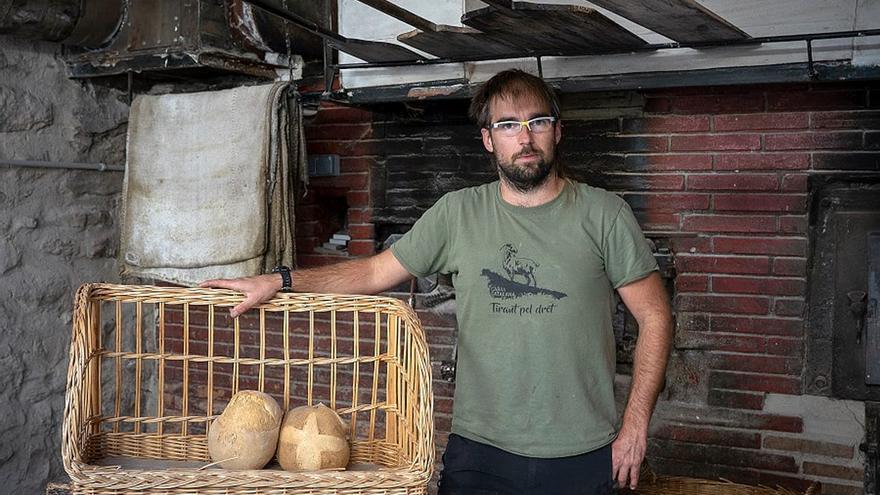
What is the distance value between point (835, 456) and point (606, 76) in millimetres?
1478

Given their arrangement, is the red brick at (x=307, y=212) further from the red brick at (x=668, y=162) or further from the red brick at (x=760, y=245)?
the red brick at (x=760, y=245)

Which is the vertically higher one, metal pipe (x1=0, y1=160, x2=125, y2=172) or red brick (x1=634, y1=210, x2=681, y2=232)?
metal pipe (x1=0, y1=160, x2=125, y2=172)

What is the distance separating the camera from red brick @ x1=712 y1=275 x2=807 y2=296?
9.52ft

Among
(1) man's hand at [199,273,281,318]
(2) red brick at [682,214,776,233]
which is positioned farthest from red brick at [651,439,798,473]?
(1) man's hand at [199,273,281,318]

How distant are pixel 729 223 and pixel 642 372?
106 cm

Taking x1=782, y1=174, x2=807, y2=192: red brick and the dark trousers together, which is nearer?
the dark trousers

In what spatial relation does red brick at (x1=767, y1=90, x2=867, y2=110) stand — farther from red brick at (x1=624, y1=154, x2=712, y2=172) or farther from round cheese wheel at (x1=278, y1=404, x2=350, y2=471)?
round cheese wheel at (x1=278, y1=404, x2=350, y2=471)

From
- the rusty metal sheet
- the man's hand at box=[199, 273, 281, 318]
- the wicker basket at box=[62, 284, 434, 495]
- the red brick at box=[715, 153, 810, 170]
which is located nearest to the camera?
the wicker basket at box=[62, 284, 434, 495]

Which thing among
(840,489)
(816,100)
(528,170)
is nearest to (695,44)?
(816,100)

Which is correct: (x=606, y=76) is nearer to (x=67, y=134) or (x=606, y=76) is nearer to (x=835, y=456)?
(x=835, y=456)

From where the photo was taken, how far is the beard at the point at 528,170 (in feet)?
6.91

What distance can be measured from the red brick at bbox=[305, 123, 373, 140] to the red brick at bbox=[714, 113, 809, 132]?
1.32 m

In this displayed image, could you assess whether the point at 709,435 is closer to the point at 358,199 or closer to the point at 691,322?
the point at 691,322

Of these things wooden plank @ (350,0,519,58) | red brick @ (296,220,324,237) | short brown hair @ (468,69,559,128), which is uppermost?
wooden plank @ (350,0,519,58)
